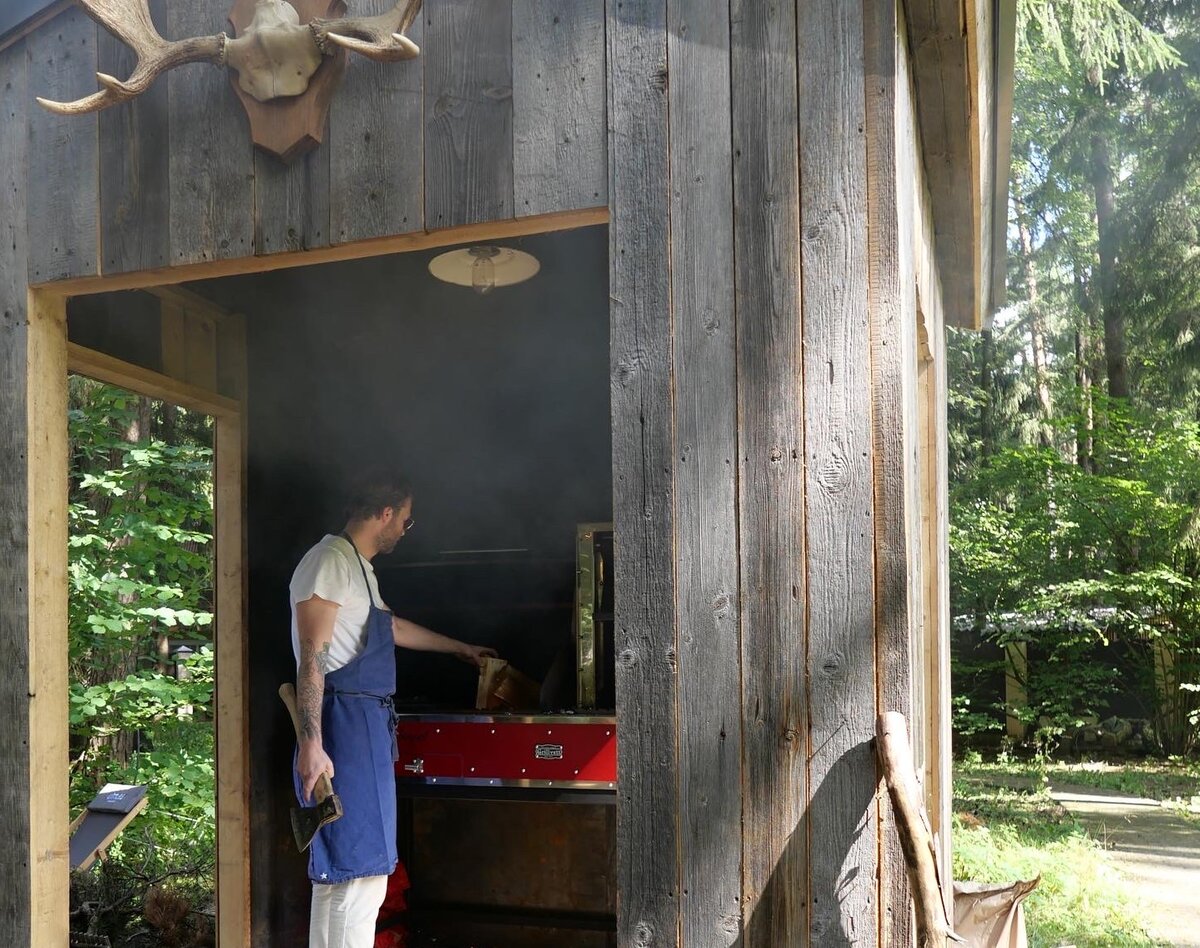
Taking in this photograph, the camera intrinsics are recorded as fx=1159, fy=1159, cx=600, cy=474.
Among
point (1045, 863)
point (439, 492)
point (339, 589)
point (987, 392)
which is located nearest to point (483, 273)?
point (439, 492)

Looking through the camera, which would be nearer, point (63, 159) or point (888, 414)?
point (888, 414)

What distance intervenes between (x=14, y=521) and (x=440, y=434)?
2.50 metres

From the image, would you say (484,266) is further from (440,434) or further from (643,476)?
(643,476)

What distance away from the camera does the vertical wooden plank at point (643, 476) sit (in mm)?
2271

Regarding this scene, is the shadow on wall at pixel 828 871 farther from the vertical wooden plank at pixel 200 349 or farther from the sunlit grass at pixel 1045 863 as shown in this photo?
the vertical wooden plank at pixel 200 349

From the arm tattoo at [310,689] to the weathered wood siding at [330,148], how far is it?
1278 millimetres

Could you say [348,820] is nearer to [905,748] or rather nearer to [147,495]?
[905,748]

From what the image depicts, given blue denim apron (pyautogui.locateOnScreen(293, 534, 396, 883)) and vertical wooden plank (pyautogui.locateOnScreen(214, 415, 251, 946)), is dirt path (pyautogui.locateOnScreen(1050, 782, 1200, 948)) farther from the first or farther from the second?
vertical wooden plank (pyautogui.locateOnScreen(214, 415, 251, 946))

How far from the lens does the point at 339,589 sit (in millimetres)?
3598

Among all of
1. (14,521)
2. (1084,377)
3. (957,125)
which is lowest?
(14,521)

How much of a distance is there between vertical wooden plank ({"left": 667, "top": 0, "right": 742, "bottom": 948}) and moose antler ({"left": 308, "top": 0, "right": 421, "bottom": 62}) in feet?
1.89

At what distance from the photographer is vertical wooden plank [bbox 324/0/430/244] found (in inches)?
101

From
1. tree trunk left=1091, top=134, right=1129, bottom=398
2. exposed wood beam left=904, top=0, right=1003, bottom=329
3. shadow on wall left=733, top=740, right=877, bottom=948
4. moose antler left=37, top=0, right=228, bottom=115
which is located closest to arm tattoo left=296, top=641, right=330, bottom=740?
moose antler left=37, top=0, right=228, bottom=115

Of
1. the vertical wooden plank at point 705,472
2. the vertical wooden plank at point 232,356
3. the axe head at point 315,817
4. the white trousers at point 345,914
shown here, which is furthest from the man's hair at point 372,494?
→ the vertical wooden plank at point 705,472
